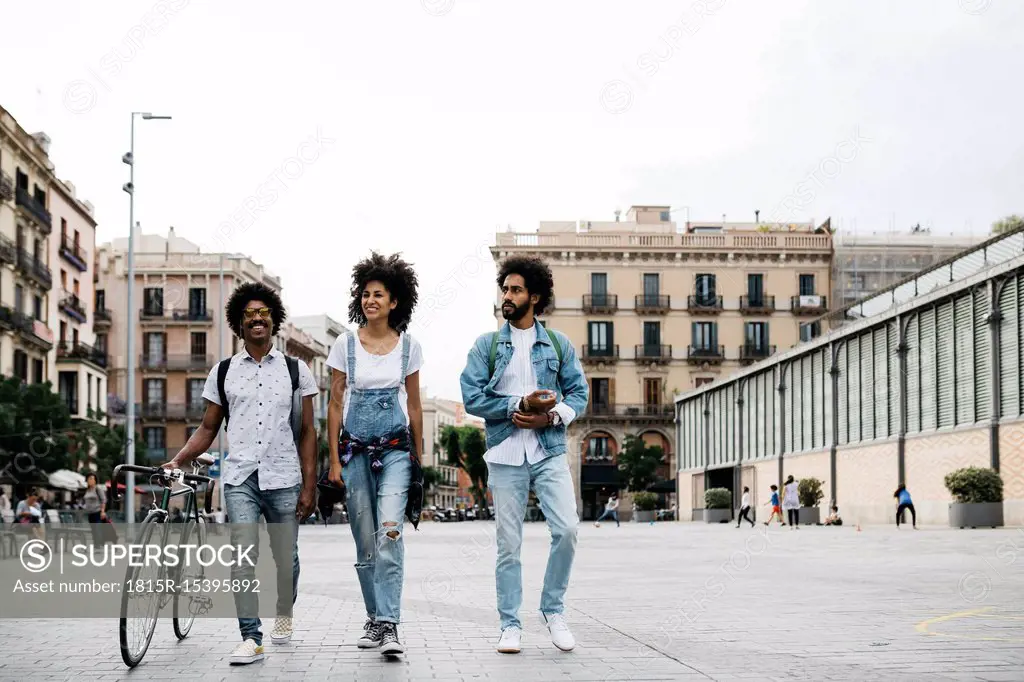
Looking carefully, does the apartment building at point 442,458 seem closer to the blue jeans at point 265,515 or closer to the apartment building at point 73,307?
the apartment building at point 73,307

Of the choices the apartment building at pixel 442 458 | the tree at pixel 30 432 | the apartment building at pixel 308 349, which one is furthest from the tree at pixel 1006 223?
the apartment building at pixel 442 458

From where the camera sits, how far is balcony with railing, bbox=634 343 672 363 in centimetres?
7544

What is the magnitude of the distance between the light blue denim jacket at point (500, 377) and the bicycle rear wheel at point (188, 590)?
1.63 meters

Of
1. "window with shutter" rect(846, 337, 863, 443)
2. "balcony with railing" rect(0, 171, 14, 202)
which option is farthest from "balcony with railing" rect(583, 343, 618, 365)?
"balcony with railing" rect(0, 171, 14, 202)

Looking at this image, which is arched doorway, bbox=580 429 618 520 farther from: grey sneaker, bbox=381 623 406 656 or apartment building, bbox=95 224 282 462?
grey sneaker, bbox=381 623 406 656

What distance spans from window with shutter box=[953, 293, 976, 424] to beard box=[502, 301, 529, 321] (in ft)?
87.1

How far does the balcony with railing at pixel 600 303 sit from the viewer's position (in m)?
75.1

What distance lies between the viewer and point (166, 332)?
78875mm

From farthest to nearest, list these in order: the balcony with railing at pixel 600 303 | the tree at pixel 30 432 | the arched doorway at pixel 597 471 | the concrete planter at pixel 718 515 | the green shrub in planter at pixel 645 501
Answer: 1. the balcony with railing at pixel 600 303
2. the arched doorway at pixel 597 471
3. the green shrub in planter at pixel 645 501
4. the concrete planter at pixel 718 515
5. the tree at pixel 30 432

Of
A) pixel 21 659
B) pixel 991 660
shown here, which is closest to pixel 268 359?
pixel 21 659

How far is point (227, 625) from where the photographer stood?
8.59 meters

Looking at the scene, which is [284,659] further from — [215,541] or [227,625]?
[227,625]

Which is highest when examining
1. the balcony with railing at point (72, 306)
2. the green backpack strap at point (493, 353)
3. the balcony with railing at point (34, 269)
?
the balcony with railing at point (34, 269)

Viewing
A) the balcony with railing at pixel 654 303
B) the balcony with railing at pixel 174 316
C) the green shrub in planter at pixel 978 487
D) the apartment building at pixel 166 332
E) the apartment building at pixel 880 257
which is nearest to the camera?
the green shrub in planter at pixel 978 487
